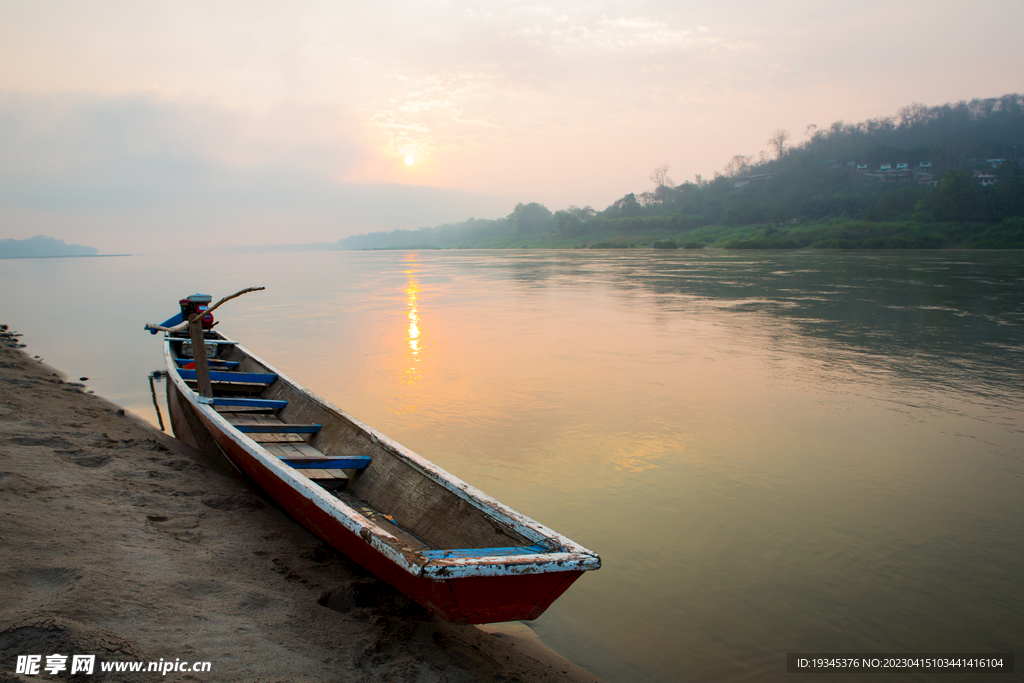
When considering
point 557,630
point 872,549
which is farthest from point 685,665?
point 872,549

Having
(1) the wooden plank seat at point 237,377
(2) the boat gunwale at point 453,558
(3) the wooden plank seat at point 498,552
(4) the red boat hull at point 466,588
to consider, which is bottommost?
(4) the red boat hull at point 466,588

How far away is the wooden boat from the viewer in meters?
2.34

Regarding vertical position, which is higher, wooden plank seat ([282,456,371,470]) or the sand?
wooden plank seat ([282,456,371,470])

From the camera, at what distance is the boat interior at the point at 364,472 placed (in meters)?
2.99

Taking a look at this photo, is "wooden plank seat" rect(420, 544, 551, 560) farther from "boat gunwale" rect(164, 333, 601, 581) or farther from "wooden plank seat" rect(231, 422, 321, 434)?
"wooden plank seat" rect(231, 422, 321, 434)

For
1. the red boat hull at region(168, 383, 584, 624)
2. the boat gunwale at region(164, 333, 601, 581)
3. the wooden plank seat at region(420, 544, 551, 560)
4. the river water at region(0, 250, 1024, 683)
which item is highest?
the boat gunwale at region(164, 333, 601, 581)

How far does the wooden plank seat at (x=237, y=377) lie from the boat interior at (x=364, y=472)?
11mm

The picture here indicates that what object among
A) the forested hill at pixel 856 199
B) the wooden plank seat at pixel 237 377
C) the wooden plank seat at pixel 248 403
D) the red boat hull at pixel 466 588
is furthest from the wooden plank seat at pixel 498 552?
the forested hill at pixel 856 199

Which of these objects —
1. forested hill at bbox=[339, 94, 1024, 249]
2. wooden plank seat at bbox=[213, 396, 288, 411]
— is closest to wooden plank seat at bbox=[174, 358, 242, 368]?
wooden plank seat at bbox=[213, 396, 288, 411]

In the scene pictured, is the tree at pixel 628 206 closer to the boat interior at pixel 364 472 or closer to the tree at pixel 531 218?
the tree at pixel 531 218

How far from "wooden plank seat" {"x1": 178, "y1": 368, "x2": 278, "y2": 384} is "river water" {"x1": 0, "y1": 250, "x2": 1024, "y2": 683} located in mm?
1344

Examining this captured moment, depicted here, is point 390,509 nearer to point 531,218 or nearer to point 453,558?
point 453,558

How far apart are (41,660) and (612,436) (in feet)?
16.8

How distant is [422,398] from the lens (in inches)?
313
